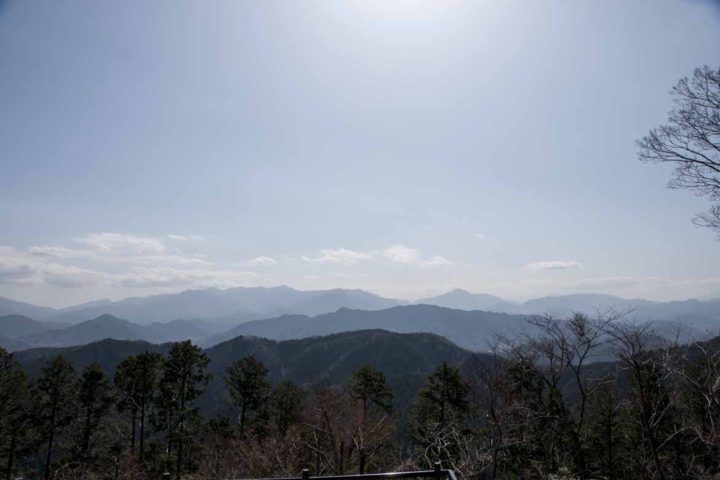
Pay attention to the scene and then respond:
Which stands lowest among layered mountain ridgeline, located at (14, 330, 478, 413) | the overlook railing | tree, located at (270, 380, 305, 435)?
layered mountain ridgeline, located at (14, 330, 478, 413)

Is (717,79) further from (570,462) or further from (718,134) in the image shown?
(570,462)

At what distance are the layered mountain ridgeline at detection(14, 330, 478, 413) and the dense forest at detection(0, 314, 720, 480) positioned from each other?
105 meters

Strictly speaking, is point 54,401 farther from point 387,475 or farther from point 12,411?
point 387,475

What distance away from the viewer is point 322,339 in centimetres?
17175

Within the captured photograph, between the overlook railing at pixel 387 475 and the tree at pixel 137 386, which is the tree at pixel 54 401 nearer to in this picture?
the tree at pixel 137 386

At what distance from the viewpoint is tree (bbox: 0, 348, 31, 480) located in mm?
23180

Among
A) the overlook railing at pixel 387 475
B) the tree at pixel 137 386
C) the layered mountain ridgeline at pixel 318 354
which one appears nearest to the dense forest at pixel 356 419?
the tree at pixel 137 386

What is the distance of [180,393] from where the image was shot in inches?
1116

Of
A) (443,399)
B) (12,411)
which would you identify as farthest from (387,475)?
(12,411)

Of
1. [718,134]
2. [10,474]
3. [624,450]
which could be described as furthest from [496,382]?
[10,474]

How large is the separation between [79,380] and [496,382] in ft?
99.7

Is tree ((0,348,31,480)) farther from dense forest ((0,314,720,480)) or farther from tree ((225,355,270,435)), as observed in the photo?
tree ((225,355,270,435))

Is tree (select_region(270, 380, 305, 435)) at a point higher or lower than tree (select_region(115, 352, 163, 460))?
lower

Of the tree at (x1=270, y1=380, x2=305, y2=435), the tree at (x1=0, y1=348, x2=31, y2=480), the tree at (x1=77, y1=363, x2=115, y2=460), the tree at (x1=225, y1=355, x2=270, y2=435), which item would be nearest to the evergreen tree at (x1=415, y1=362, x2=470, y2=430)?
the tree at (x1=270, y1=380, x2=305, y2=435)
